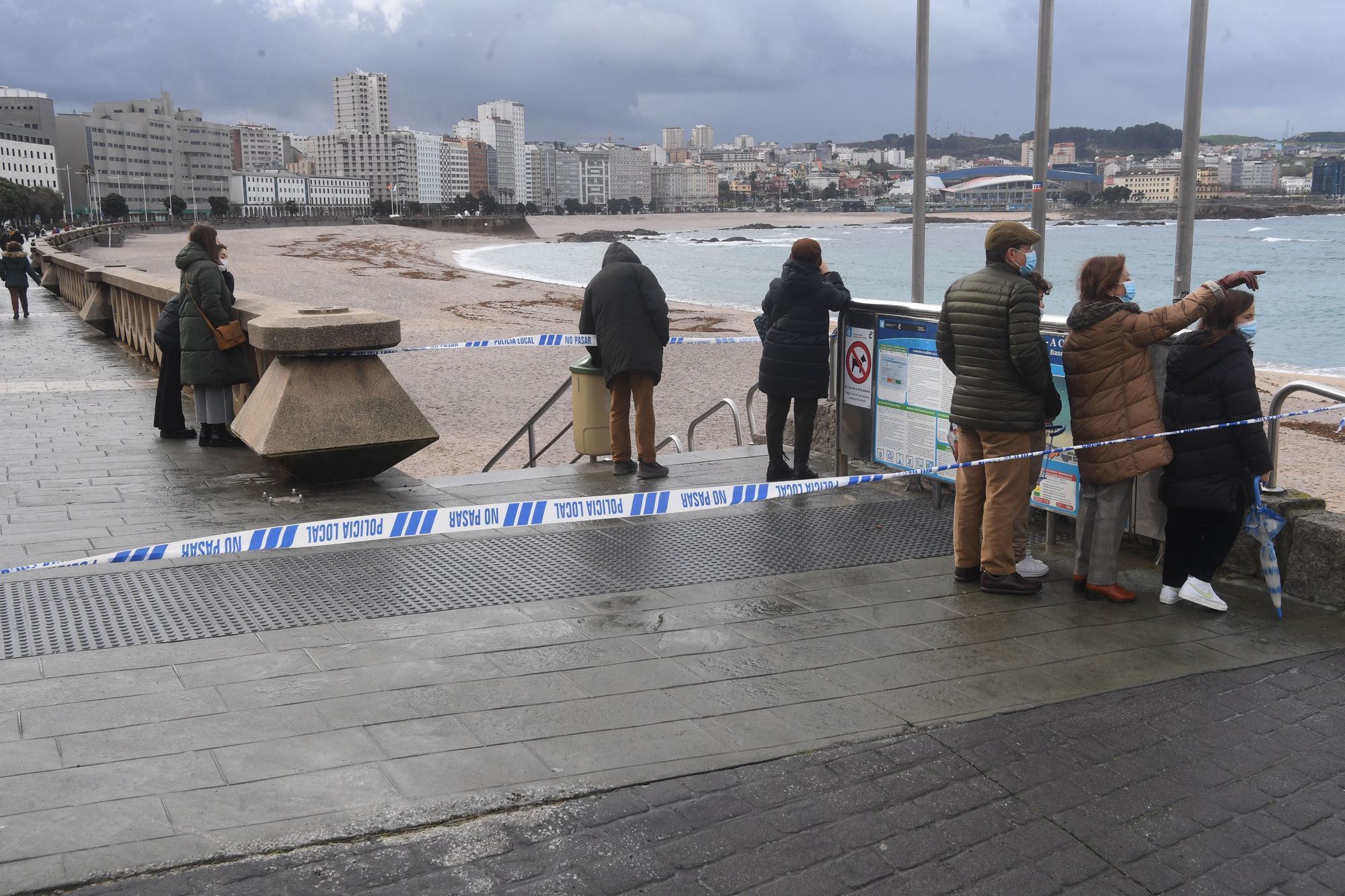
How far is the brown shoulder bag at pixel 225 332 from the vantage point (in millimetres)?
9234

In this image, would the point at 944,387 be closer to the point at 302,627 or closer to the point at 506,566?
the point at 506,566

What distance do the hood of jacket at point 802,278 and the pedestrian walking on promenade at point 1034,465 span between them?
193 centimetres

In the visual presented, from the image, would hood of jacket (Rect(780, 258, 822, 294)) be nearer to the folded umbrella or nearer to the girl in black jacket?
the girl in black jacket

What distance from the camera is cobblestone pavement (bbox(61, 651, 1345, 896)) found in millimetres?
3271

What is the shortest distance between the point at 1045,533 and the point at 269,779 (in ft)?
15.1

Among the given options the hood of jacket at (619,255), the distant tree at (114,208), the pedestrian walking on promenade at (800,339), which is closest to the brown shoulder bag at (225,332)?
the hood of jacket at (619,255)

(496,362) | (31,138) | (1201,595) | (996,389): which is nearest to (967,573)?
(996,389)

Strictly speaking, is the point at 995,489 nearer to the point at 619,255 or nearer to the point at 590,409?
the point at 619,255

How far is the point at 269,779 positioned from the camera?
12.5 feet

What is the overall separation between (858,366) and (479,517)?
9.75 feet

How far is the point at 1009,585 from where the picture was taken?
5891mm

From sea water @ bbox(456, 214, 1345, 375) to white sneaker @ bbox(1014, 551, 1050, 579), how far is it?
9657mm

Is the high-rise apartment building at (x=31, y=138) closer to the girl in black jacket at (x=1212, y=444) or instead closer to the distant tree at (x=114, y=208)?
the distant tree at (x=114, y=208)

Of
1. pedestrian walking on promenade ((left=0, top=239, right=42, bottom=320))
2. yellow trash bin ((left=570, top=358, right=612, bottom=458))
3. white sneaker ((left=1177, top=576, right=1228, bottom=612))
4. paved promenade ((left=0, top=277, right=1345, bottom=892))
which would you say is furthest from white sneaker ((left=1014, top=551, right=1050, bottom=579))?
pedestrian walking on promenade ((left=0, top=239, right=42, bottom=320))
